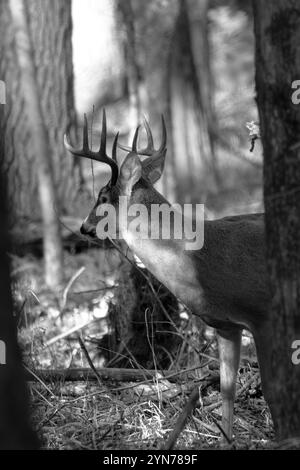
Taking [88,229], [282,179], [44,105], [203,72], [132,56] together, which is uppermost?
[203,72]

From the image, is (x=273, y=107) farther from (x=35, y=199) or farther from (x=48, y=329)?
(x=35, y=199)

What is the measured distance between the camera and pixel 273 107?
4230mm

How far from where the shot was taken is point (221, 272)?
546cm

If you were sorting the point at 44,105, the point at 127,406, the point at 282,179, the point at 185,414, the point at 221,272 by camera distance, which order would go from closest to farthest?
the point at 282,179
the point at 185,414
the point at 221,272
the point at 127,406
the point at 44,105

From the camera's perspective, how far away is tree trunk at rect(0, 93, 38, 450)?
3557mm

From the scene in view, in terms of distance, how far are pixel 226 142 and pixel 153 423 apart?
11537mm

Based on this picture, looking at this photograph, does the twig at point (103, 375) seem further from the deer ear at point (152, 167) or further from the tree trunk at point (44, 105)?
the tree trunk at point (44, 105)

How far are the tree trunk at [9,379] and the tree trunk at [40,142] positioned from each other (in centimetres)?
456

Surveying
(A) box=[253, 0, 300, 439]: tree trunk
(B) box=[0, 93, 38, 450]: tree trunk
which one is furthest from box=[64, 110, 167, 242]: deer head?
(B) box=[0, 93, 38, 450]: tree trunk

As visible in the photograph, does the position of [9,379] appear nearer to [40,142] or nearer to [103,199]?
[103,199]

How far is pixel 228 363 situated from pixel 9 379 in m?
2.23

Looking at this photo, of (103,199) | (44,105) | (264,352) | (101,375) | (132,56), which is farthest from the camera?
(132,56)

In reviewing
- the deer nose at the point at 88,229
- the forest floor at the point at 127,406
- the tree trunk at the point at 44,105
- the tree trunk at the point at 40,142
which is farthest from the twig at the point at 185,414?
the tree trunk at the point at 44,105

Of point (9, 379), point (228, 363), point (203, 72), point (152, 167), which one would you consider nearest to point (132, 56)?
point (152, 167)
